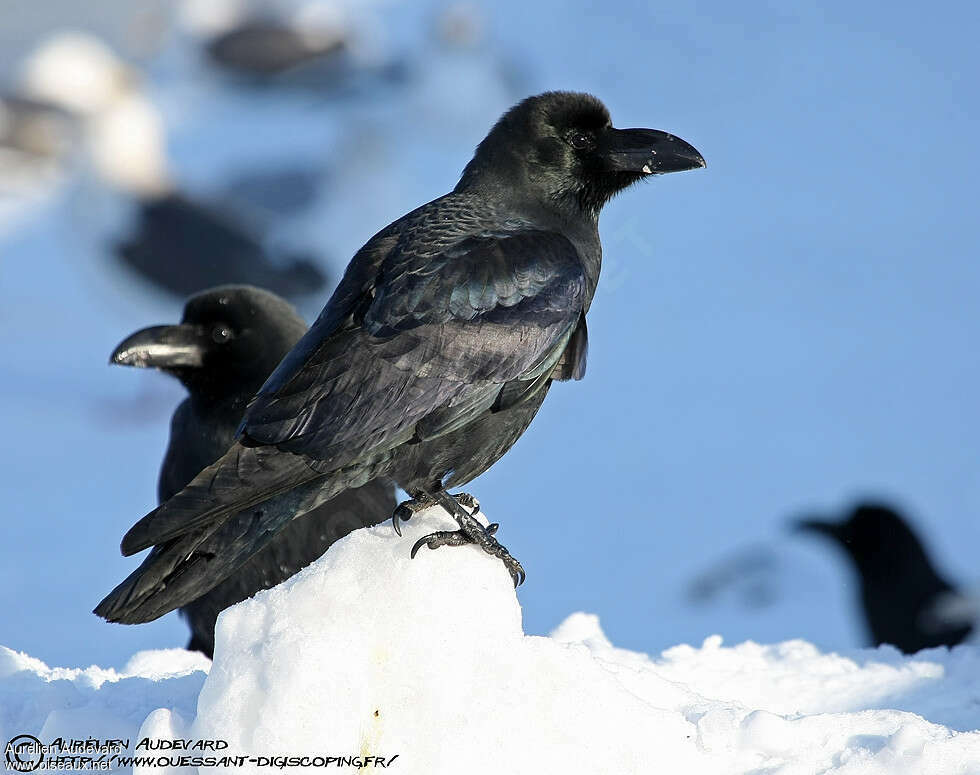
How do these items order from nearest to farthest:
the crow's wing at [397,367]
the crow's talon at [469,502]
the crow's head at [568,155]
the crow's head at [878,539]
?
the crow's wing at [397,367], the crow's talon at [469,502], the crow's head at [568,155], the crow's head at [878,539]

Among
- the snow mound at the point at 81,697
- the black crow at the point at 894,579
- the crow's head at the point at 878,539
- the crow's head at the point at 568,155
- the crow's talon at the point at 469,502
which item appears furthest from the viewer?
the crow's head at the point at 878,539

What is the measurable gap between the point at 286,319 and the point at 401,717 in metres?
2.80

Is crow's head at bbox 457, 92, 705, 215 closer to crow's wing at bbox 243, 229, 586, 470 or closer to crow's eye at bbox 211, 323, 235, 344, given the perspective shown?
crow's wing at bbox 243, 229, 586, 470

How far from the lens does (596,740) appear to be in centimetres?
358

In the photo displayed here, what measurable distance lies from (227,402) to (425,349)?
7.05ft

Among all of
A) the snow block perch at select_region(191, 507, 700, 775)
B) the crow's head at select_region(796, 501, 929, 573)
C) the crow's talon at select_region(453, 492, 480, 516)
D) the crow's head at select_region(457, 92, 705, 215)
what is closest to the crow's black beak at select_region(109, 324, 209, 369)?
the crow's head at select_region(457, 92, 705, 215)

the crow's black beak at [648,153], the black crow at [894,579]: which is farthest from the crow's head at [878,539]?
the crow's black beak at [648,153]

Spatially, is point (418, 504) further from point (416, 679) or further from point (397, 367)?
point (416, 679)

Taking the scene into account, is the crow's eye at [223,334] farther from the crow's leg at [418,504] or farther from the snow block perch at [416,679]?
the snow block perch at [416,679]

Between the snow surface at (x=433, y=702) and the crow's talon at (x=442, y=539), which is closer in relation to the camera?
the snow surface at (x=433, y=702)

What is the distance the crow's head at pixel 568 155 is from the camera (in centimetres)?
453

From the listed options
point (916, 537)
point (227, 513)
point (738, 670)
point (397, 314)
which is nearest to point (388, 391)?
Result: point (397, 314)

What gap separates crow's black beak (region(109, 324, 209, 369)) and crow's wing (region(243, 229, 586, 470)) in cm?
202

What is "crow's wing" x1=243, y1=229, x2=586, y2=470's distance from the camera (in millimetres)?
3676
